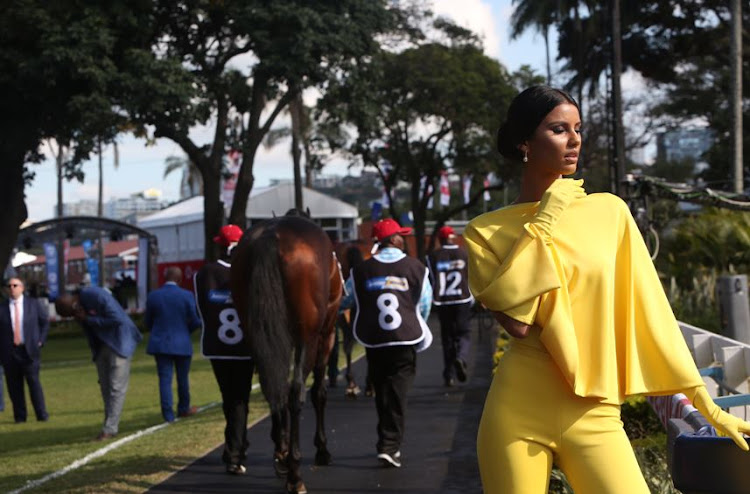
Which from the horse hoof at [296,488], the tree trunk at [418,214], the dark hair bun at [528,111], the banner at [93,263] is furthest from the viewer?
the tree trunk at [418,214]

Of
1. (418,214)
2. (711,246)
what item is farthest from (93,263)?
(711,246)

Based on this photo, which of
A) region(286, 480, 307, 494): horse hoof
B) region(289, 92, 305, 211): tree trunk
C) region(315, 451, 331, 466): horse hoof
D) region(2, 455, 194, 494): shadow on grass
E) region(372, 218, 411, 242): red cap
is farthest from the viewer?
region(289, 92, 305, 211): tree trunk

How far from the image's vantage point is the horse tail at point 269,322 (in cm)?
794

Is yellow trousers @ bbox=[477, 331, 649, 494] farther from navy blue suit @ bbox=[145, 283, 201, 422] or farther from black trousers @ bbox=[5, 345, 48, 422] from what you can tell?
black trousers @ bbox=[5, 345, 48, 422]

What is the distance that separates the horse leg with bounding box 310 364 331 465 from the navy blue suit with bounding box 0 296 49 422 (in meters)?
6.38

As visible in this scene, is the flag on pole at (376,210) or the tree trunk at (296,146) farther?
the flag on pole at (376,210)

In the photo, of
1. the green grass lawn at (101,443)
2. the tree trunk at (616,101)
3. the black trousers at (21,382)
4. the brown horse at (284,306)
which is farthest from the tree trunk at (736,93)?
the brown horse at (284,306)

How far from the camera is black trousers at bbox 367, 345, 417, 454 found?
8719mm

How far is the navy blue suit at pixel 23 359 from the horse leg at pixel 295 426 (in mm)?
7299

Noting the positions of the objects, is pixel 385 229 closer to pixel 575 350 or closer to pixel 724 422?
pixel 575 350

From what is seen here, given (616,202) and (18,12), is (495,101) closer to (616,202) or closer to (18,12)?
(18,12)

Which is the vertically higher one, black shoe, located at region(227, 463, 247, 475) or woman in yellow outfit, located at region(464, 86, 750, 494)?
woman in yellow outfit, located at region(464, 86, 750, 494)

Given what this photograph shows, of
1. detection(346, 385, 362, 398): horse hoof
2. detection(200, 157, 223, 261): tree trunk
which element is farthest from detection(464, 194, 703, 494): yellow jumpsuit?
detection(200, 157, 223, 261): tree trunk

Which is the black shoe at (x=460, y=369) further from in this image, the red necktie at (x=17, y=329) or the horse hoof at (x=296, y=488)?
the horse hoof at (x=296, y=488)
